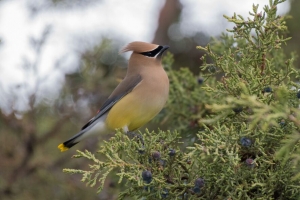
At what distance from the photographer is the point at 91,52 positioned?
5180mm

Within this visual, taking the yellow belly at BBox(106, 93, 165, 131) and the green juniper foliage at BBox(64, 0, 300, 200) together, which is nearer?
the green juniper foliage at BBox(64, 0, 300, 200)

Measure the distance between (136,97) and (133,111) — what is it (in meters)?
0.11

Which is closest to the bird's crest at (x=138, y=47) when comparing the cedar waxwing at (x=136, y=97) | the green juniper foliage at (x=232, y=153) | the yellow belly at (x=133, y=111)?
the cedar waxwing at (x=136, y=97)

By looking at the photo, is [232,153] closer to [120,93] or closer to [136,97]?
[136,97]

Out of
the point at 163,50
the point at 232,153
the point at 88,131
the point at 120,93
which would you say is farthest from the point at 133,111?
the point at 232,153

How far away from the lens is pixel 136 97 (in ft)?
12.4

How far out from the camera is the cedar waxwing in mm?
3697

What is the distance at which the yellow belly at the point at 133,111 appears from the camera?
3654 millimetres

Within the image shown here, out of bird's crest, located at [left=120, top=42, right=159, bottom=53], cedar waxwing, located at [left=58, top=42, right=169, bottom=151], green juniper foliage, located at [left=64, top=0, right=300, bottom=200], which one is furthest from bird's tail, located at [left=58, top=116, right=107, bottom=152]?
green juniper foliage, located at [left=64, top=0, right=300, bottom=200]

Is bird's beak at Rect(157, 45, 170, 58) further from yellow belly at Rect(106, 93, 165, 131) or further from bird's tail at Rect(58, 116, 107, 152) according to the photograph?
bird's tail at Rect(58, 116, 107, 152)

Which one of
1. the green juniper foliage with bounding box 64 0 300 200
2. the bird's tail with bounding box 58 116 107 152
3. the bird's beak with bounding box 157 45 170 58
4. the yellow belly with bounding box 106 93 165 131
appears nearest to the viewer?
the green juniper foliage with bounding box 64 0 300 200

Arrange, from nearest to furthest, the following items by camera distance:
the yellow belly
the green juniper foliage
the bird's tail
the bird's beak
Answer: the green juniper foliage < the yellow belly < the bird's tail < the bird's beak

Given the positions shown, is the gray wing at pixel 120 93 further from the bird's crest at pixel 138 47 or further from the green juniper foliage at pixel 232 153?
the green juniper foliage at pixel 232 153

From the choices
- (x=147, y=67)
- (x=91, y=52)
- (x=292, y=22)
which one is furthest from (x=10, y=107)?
(x=292, y=22)
